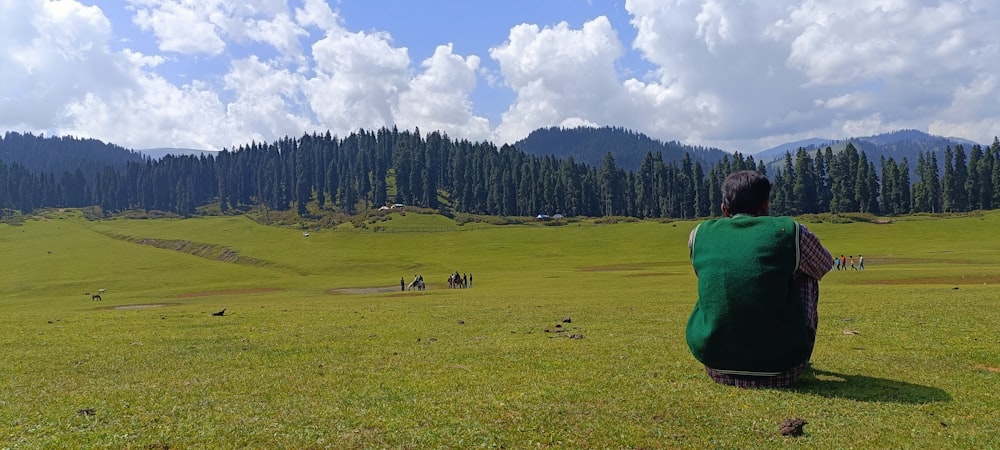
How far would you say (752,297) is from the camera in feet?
27.7

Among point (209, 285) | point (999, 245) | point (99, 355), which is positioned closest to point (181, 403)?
point (99, 355)

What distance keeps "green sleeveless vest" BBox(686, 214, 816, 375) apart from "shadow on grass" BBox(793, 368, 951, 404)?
0.66 m

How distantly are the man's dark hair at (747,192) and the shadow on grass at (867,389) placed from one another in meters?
2.75

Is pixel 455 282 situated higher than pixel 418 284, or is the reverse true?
pixel 418 284

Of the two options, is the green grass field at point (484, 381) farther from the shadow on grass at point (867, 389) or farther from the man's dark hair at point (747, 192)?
the man's dark hair at point (747, 192)

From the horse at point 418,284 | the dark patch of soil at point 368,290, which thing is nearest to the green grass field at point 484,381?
the horse at point 418,284

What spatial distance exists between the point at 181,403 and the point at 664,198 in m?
174

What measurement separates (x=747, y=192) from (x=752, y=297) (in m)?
1.62

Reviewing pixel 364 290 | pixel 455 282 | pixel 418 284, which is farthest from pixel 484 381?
pixel 364 290

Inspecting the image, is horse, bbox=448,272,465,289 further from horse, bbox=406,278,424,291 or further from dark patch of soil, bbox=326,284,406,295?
dark patch of soil, bbox=326,284,406,295

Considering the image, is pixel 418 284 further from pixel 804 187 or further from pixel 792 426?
pixel 804 187

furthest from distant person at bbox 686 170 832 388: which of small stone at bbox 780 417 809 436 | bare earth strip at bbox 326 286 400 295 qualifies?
bare earth strip at bbox 326 286 400 295

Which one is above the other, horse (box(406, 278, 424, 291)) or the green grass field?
the green grass field

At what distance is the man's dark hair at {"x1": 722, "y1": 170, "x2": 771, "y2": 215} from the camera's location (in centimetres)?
899
